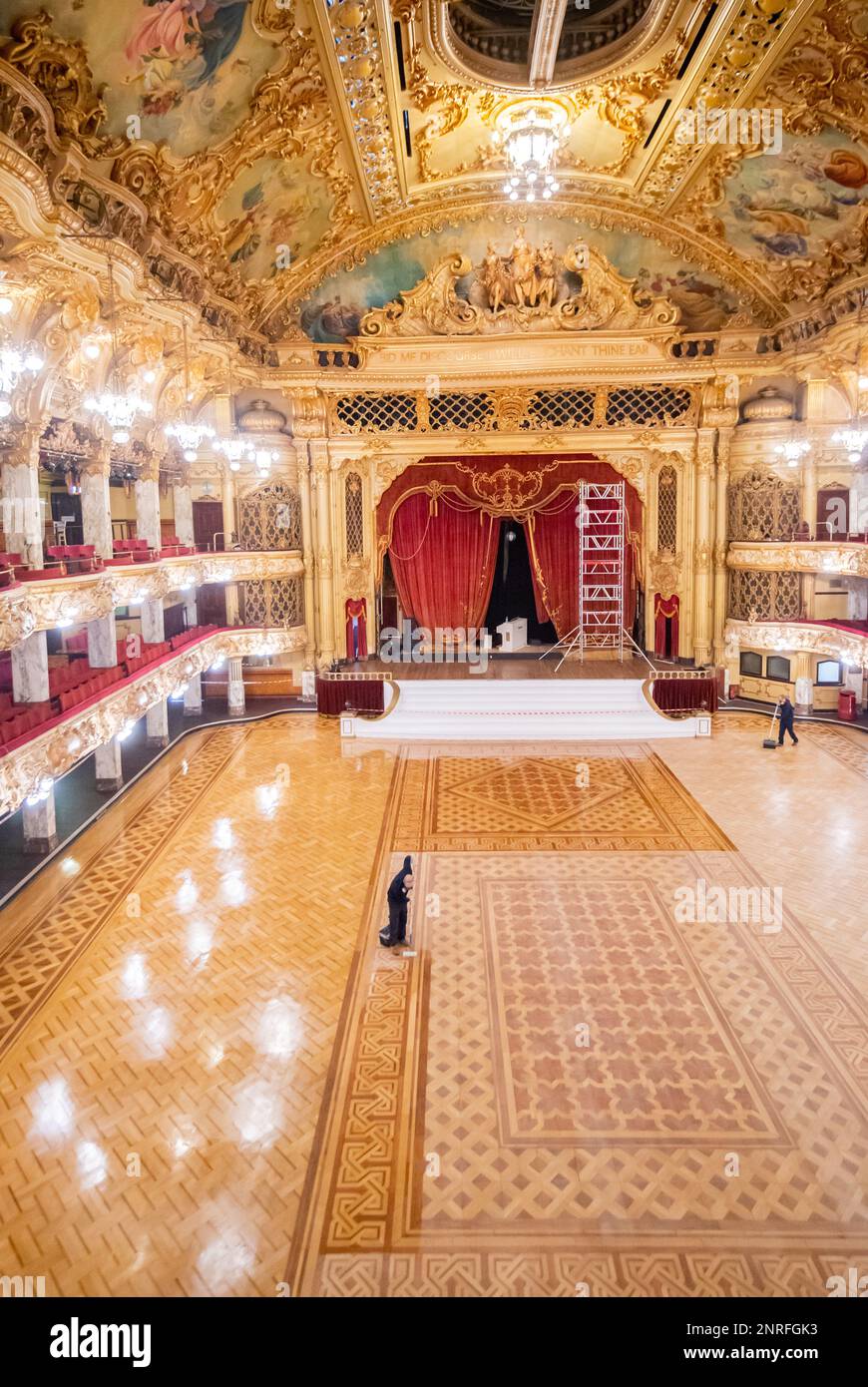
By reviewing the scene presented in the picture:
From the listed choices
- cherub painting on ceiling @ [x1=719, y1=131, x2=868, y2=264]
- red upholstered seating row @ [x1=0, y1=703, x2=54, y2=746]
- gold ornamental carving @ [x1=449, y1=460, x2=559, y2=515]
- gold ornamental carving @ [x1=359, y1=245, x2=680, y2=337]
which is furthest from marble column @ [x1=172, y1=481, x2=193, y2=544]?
cherub painting on ceiling @ [x1=719, y1=131, x2=868, y2=264]

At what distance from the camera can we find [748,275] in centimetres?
1728

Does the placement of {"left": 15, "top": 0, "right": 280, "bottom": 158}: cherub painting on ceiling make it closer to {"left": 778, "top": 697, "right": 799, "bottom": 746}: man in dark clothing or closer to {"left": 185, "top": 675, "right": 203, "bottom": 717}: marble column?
{"left": 185, "top": 675, "right": 203, "bottom": 717}: marble column

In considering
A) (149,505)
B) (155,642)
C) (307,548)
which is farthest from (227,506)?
(155,642)

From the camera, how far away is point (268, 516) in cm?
1952

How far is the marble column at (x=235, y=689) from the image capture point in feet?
62.5

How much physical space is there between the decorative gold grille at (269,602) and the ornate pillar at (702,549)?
9532 millimetres

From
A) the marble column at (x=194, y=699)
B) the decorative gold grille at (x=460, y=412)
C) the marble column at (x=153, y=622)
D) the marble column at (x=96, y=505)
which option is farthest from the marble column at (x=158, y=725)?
the decorative gold grille at (x=460, y=412)

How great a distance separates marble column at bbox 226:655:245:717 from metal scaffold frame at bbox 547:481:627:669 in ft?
23.8

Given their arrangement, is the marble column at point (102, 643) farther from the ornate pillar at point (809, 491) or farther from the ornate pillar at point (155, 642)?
the ornate pillar at point (809, 491)

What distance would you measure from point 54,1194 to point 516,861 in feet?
21.0

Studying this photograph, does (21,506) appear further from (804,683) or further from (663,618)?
(804,683)

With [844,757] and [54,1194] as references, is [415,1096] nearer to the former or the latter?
[54,1194]

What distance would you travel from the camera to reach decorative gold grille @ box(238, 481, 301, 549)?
19375mm

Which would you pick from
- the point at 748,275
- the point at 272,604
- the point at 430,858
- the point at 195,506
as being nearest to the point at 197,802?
the point at 430,858
